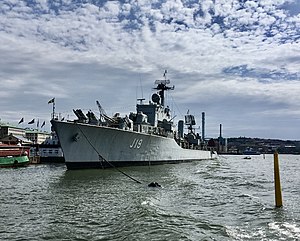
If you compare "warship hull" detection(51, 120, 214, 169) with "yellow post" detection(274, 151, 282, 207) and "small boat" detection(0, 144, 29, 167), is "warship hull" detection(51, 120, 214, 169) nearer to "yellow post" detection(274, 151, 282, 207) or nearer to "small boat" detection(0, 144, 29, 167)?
"small boat" detection(0, 144, 29, 167)

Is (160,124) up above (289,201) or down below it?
above

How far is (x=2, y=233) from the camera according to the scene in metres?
8.13

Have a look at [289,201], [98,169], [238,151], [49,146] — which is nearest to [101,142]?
[98,169]

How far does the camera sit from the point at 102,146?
2770 cm

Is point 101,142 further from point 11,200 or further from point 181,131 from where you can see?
point 181,131

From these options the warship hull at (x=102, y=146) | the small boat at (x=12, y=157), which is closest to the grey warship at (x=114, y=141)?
the warship hull at (x=102, y=146)

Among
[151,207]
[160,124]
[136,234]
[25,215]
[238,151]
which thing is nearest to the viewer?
[136,234]

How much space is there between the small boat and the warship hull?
11.3 metres

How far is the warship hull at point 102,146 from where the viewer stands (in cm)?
2602

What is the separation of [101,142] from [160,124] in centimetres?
1572

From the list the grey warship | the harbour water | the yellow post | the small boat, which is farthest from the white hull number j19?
the yellow post

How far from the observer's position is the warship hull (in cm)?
2602

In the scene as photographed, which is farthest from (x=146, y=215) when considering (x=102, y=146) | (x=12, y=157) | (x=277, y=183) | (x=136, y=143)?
(x=12, y=157)

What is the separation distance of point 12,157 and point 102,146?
43.0 feet
